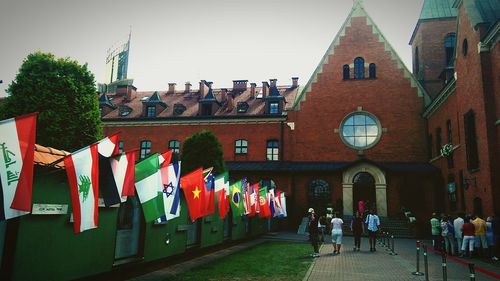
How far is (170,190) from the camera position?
10438 millimetres

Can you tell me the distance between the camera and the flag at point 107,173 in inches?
303

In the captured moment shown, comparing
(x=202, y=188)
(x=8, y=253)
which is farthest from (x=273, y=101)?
(x=8, y=253)

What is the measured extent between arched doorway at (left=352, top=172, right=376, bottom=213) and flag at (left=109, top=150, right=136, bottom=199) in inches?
991

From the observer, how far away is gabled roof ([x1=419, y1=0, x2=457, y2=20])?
3628 centimetres

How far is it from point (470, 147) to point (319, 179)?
12889 mm

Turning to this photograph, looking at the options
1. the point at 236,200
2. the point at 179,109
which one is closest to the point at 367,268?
the point at 236,200

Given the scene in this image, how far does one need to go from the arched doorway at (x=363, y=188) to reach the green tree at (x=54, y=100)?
20459 mm

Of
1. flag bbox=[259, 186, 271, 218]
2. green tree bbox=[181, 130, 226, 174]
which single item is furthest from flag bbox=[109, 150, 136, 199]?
green tree bbox=[181, 130, 226, 174]

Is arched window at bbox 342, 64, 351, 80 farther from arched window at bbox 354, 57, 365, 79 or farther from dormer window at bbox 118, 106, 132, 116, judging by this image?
dormer window at bbox 118, 106, 132, 116

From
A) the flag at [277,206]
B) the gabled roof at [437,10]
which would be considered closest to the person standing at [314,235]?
the flag at [277,206]

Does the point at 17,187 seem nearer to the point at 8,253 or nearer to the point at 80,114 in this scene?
the point at 8,253

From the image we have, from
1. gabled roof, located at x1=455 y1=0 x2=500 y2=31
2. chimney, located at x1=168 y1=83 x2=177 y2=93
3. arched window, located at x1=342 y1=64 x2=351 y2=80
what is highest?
chimney, located at x1=168 y1=83 x2=177 y2=93

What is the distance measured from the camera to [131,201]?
1095 centimetres

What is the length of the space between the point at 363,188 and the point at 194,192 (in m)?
22.0
